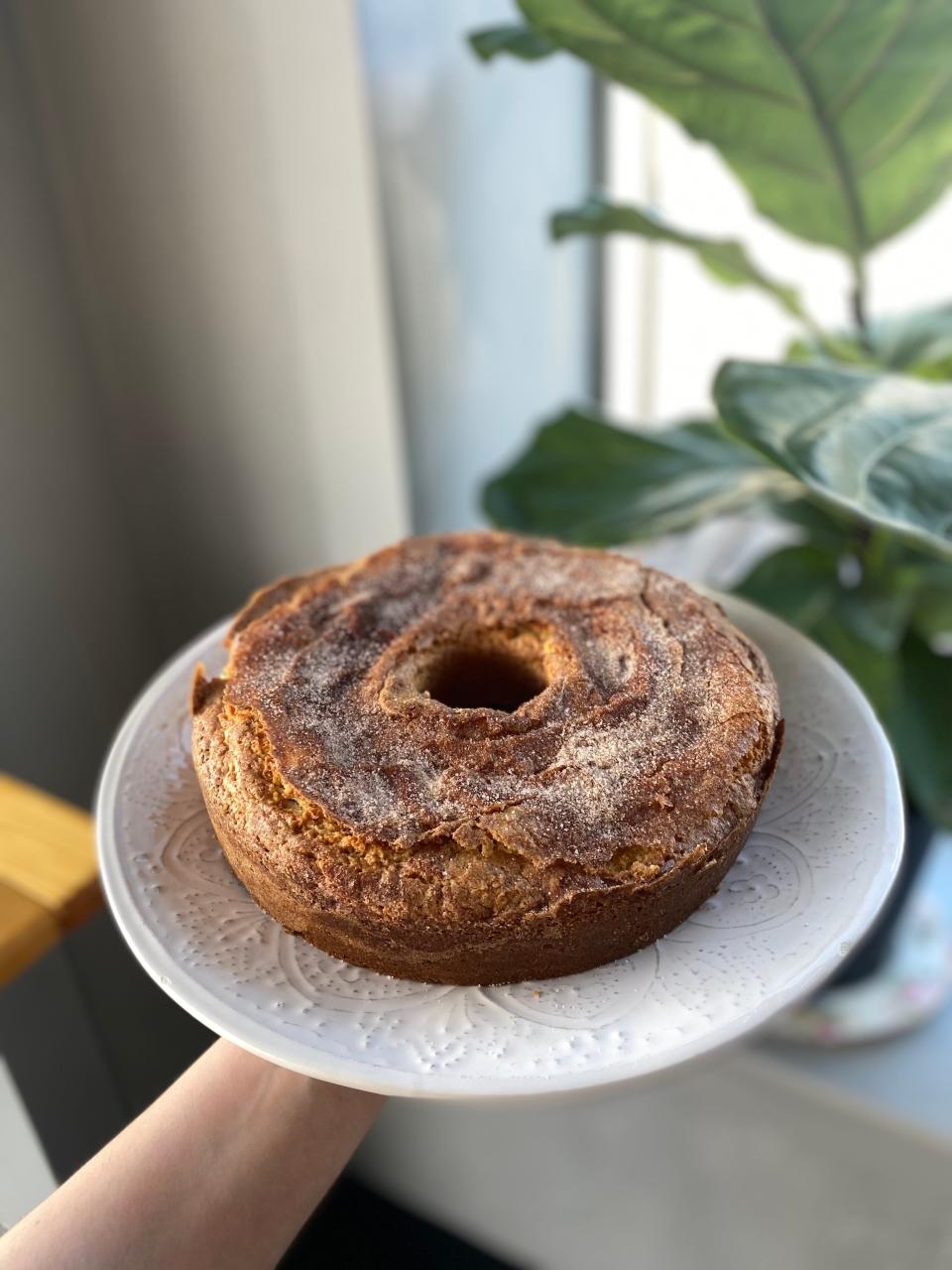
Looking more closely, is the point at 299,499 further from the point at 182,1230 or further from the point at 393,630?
the point at 182,1230

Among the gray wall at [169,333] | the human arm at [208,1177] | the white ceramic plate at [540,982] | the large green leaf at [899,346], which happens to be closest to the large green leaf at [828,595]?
the large green leaf at [899,346]

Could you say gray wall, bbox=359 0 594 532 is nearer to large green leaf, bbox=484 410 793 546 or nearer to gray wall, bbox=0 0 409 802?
gray wall, bbox=0 0 409 802

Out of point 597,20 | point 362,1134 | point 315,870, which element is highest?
point 597,20

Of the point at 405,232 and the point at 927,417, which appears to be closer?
the point at 927,417

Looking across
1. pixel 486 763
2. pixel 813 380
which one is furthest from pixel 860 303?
pixel 486 763

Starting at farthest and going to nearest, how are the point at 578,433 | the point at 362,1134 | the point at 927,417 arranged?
the point at 578,433 < the point at 927,417 < the point at 362,1134

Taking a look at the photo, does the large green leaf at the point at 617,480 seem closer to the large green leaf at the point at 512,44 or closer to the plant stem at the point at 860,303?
the plant stem at the point at 860,303

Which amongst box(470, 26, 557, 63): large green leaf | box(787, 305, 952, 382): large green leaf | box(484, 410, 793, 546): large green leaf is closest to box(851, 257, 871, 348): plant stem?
box(787, 305, 952, 382): large green leaf

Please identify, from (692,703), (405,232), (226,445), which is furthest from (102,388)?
(692,703)

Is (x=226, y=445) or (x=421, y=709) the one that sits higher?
Result: (x=421, y=709)
